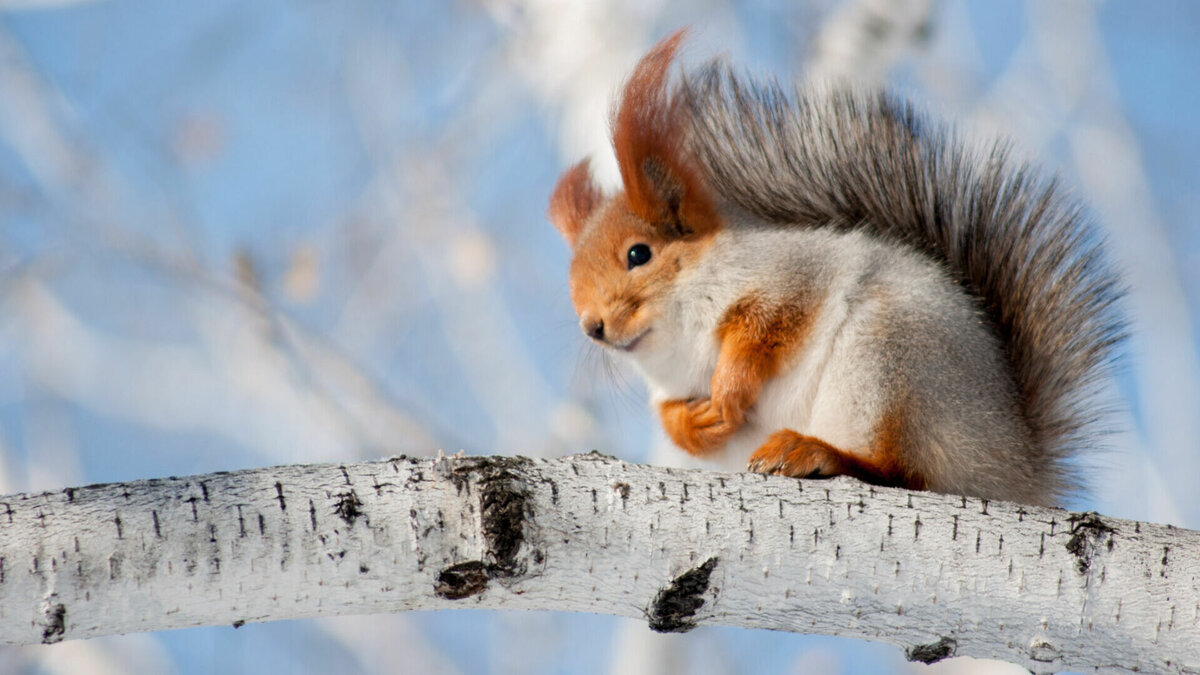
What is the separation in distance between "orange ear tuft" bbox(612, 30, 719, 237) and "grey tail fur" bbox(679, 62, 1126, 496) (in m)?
0.04

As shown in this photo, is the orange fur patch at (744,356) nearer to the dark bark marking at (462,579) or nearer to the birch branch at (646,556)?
the birch branch at (646,556)

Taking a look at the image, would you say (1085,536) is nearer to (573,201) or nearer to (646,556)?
(646,556)

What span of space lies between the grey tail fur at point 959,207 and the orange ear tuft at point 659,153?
0.04 metres

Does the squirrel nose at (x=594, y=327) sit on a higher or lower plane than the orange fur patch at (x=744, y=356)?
higher

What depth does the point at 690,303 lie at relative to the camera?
1.59 m

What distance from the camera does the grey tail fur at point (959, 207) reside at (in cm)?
152

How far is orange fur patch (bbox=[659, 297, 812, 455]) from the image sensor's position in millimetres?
1461

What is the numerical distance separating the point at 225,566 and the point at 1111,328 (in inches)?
47.8

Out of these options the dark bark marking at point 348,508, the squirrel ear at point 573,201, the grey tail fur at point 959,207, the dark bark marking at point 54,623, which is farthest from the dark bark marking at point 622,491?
the squirrel ear at point 573,201

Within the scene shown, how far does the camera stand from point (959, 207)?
1548 millimetres

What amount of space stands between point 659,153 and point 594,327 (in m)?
0.27

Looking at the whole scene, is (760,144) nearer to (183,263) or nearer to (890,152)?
(890,152)

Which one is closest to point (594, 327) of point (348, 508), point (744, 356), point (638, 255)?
point (638, 255)

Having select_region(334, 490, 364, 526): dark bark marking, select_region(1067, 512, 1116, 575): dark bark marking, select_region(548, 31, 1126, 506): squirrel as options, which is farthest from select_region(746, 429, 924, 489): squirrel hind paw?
select_region(334, 490, 364, 526): dark bark marking
